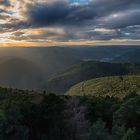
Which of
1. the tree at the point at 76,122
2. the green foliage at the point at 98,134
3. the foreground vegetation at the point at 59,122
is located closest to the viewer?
the green foliage at the point at 98,134

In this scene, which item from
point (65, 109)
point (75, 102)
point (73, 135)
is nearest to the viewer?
point (73, 135)

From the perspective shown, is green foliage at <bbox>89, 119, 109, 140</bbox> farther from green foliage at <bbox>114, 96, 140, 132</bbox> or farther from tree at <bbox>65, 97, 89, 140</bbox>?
green foliage at <bbox>114, 96, 140, 132</bbox>

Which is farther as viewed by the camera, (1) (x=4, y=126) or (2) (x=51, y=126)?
(2) (x=51, y=126)

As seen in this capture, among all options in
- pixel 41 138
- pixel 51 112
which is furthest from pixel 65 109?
pixel 41 138

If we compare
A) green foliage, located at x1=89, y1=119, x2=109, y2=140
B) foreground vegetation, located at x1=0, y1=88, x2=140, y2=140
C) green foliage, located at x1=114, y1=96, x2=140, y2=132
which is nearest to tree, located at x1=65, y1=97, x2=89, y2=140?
foreground vegetation, located at x1=0, y1=88, x2=140, y2=140

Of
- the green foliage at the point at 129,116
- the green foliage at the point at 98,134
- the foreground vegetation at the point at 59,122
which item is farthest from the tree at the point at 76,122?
the green foliage at the point at 129,116

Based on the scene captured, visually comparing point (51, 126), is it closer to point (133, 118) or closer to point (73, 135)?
point (73, 135)

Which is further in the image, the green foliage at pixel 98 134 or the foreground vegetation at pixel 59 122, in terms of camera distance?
the foreground vegetation at pixel 59 122

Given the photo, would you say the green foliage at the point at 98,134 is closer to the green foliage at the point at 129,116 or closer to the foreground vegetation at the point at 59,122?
the foreground vegetation at the point at 59,122

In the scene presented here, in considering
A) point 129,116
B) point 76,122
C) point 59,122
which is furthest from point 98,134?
point 129,116
